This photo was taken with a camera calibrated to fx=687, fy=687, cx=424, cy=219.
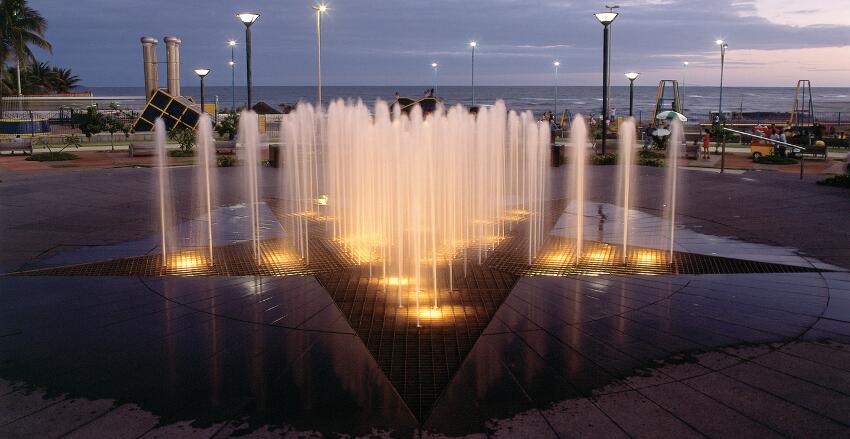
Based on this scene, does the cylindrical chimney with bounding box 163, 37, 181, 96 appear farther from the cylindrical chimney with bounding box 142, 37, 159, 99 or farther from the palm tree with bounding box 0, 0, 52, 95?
the palm tree with bounding box 0, 0, 52, 95

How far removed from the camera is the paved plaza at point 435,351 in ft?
14.1

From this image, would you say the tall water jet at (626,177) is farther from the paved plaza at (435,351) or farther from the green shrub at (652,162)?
the paved plaza at (435,351)

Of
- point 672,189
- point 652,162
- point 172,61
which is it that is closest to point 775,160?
point 652,162

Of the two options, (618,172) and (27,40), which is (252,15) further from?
(27,40)

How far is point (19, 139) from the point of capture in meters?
23.5

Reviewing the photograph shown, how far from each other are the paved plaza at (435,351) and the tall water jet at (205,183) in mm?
598

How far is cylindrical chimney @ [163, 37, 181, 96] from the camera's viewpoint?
34000 millimetres

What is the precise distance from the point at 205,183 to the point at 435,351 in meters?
11.7

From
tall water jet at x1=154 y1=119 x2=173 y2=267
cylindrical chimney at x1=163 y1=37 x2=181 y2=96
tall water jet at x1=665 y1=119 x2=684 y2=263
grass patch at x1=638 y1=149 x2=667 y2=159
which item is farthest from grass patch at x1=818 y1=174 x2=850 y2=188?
cylindrical chimney at x1=163 y1=37 x2=181 y2=96

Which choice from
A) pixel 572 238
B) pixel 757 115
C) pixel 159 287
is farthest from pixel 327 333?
pixel 757 115

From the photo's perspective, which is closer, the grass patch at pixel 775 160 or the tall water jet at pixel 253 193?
the tall water jet at pixel 253 193

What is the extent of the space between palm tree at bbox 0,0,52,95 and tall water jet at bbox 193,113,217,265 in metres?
16.6

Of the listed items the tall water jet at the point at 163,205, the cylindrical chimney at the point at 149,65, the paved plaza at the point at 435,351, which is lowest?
the paved plaza at the point at 435,351

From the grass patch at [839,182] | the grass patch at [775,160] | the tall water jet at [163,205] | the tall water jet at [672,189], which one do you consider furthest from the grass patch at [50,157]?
the grass patch at [775,160]
